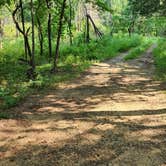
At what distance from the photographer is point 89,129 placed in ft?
25.2

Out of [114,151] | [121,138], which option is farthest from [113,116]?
[114,151]

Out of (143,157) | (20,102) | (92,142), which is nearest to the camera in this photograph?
(143,157)

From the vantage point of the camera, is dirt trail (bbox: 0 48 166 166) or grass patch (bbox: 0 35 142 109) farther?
grass patch (bbox: 0 35 142 109)

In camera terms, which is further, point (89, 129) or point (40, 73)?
point (40, 73)

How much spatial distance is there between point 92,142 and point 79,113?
2.31m

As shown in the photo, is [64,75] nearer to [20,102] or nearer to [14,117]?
[20,102]

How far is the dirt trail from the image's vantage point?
612 centimetres

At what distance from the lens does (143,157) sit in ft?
19.8

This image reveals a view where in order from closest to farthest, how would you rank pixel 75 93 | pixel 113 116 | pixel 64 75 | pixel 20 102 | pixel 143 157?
pixel 143 157 < pixel 113 116 < pixel 20 102 < pixel 75 93 < pixel 64 75

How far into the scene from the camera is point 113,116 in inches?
339

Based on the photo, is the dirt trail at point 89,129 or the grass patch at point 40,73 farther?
the grass patch at point 40,73

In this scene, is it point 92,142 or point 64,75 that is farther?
point 64,75

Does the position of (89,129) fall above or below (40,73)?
above

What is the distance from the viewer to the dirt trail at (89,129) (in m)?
6.12
